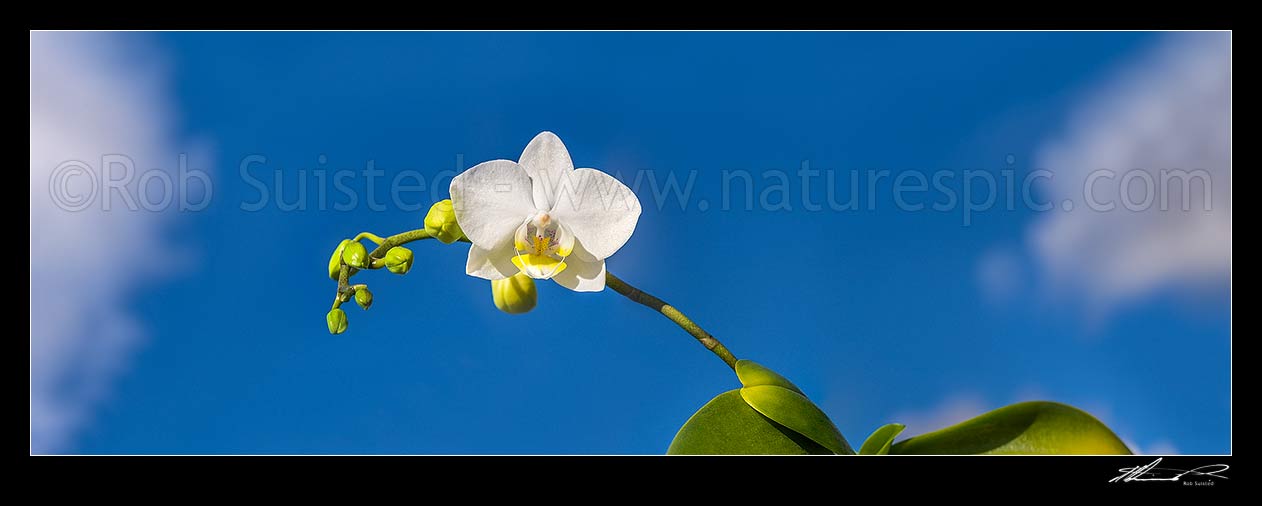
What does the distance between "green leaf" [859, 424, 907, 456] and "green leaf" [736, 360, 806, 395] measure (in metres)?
0.15

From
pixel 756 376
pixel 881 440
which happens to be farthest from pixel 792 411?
pixel 881 440

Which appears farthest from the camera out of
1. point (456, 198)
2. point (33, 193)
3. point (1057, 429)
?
point (33, 193)

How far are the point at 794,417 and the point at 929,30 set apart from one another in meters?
0.64

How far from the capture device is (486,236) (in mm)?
828

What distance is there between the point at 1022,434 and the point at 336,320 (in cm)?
81

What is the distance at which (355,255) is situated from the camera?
32.0 inches

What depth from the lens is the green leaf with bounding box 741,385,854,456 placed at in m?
0.82

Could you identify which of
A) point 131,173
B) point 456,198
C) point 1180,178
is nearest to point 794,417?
point 456,198

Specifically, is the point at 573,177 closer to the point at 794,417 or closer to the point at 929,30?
the point at 794,417

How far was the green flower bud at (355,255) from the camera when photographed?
812 mm

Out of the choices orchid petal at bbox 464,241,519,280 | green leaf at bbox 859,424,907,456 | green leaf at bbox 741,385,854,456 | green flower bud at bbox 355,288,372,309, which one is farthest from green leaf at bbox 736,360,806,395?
green flower bud at bbox 355,288,372,309

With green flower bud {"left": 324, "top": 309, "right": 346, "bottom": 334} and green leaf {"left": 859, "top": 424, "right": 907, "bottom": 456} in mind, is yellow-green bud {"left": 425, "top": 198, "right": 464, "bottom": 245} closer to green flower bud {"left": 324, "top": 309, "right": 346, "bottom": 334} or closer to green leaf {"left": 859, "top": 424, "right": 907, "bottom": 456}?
green flower bud {"left": 324, "top": 309, "right": 346, "bottom": 334}
